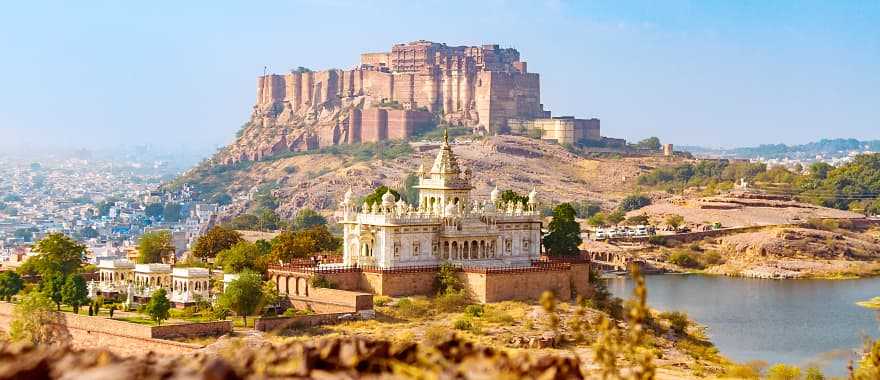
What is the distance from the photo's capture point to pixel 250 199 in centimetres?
11831

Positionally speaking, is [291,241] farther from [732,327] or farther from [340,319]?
[732,327]

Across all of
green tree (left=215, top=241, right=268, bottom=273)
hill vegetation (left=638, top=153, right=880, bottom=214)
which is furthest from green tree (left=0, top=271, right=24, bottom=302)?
hill vegetation (left=638, top=153, right=880, bottom=214)

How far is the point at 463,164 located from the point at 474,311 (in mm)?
62136

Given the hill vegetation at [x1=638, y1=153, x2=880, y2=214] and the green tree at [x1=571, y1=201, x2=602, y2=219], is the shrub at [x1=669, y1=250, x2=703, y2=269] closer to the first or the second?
the green tree at [x1=571, y1=201, x2=602, y2=219]

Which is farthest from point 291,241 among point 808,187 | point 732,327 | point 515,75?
point 515,75

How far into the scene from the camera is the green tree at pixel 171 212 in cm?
12669

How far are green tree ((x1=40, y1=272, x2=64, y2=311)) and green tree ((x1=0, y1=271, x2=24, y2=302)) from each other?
92 cm

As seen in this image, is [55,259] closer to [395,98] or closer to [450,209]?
[450,209]

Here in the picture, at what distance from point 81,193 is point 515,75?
7694 centimetres

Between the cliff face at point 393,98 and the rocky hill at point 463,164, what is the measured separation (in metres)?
2.72

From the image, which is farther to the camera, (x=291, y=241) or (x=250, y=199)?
(x=250, y=199)

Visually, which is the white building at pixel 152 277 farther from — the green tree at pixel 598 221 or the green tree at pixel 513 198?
the green tree at pixel 598 221

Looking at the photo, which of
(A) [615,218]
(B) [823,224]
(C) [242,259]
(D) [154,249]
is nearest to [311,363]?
(C) [242,259]

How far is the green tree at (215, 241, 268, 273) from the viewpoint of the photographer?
45562 millimetres
